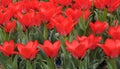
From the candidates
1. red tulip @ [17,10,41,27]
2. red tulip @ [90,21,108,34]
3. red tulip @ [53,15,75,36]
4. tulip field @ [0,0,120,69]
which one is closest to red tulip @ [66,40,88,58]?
tulip field @ [0,0,120,69]

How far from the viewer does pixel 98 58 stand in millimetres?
2225

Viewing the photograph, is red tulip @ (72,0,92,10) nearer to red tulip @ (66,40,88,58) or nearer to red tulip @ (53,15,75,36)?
red tulip @ (53,15,75,36)

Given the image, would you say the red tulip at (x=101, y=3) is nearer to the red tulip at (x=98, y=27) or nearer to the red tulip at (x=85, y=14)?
the red tulip at (x=85, y=14)

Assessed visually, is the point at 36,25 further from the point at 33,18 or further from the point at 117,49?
the point at 117,49

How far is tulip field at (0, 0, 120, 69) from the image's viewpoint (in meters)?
1.86

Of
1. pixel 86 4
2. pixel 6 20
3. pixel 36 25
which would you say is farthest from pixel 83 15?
pixel 6 20

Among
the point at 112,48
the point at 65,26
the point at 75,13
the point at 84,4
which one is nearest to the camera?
the point at 112,48

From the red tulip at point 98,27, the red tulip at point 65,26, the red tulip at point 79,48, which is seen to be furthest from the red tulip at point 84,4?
the red tulip at point 79,48

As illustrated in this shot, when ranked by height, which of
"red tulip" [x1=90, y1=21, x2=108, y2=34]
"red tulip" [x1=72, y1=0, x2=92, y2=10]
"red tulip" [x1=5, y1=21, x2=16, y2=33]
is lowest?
"red tulip" [x1=5, y1=21, x2=16, y2=33]

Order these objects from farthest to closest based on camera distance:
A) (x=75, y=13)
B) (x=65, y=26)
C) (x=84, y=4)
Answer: (x=84, y=4) < (x=75, y=13) < (x=65, y=26)

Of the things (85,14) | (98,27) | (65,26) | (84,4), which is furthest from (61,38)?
(84,4)

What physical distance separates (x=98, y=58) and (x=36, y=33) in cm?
50

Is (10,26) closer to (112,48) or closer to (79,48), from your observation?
(79,48)

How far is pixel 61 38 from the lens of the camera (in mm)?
2127
